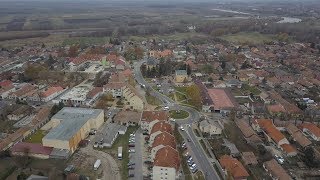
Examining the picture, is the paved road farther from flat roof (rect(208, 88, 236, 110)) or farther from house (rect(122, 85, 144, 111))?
flat roof (rect(208, 88, 236, 110))

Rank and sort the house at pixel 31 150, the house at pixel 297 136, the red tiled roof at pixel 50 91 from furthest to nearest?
the red tiled roof at pixel 50 91 → the house at pixel 297 136 → the house at pixel 31 150

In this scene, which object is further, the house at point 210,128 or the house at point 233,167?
the house at point 210,128

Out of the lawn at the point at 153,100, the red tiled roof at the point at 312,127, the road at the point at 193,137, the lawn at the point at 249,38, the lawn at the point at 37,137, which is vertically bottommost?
the lawn at the point at 37,137

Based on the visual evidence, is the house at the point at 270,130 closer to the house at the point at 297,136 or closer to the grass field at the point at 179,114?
the house at the point at 297,136

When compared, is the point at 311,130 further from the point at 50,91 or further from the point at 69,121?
the point at 50,91

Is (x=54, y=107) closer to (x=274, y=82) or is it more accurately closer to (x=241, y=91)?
(x=241, y=91)

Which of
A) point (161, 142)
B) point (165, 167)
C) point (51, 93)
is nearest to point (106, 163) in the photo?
point (161, 142)

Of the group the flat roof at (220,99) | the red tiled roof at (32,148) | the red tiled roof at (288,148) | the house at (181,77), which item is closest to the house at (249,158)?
the red tiled roof at (288,148)
